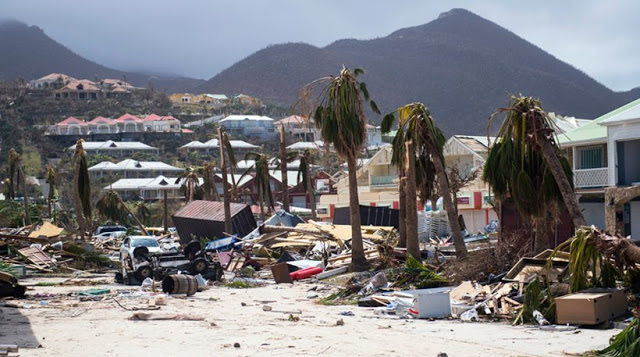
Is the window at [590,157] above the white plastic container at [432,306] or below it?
above

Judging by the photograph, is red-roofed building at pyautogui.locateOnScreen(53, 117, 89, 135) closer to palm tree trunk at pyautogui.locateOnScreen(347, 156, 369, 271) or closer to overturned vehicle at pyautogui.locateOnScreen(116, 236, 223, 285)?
overturned vehicle at pyautogui.locateOnScreen(116, 236, 223, 285)

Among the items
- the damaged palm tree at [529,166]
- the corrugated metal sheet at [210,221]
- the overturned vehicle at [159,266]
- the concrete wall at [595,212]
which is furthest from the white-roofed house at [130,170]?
the damaged palm tree at [529,166]

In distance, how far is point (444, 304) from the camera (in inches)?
728

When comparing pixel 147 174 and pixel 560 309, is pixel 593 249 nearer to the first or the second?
pixel 560 309

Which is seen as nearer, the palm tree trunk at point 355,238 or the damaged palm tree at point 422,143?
the damaged palm tree at point 422,143

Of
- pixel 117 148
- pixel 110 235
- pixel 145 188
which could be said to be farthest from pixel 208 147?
pixel 110 235

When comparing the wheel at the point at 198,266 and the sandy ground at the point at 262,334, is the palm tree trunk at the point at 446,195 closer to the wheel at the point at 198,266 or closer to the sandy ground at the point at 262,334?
the wheel at the point at 198,266

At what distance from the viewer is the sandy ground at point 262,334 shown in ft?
45.9

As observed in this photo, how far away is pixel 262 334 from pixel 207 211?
3601 centimetres

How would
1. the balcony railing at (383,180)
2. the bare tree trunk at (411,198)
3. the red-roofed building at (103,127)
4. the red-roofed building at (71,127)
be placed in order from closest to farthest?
the bare tree trunk at (411,198)
the balcony railing at (383,180)
the red-roofed building at (71,127)
the red-roofed building at (103,127)

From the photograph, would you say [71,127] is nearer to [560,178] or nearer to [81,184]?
[81,184]

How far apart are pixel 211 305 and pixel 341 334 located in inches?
267

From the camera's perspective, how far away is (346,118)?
30672mm

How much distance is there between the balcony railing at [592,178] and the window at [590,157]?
3.40 feet
